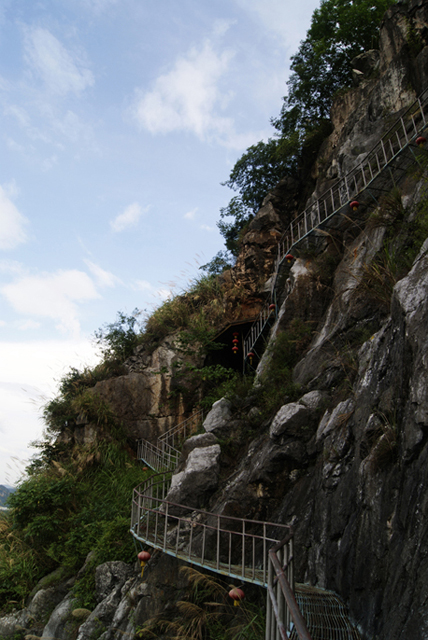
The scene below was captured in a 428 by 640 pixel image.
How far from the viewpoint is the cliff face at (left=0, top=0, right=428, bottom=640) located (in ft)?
12.3

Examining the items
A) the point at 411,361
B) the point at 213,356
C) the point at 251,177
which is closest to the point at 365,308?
the point at 411,361

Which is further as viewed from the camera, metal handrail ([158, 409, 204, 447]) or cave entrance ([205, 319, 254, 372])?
cave entrance ([205, 319, 254, 372])

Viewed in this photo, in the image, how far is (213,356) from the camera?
13953 millimetres

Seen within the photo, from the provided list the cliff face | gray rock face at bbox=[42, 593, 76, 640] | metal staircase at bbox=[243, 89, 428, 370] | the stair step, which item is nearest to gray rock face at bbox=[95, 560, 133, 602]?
the cliff face

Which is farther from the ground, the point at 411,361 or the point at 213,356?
the point at 213,356

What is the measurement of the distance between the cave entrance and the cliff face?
1.87 meters

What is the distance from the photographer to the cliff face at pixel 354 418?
3.74m

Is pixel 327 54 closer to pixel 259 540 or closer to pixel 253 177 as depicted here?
pixel 253 177

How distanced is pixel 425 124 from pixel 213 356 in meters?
9.01

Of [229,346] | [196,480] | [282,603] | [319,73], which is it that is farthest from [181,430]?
[319,73]

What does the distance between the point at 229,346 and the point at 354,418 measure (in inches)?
365

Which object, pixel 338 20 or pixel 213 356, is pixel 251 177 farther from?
pixel 213 356

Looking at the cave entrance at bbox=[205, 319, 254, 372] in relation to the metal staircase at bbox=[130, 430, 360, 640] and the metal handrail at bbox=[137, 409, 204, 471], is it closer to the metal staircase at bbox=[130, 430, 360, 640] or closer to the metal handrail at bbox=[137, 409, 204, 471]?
the metal handrail at bbox=[137, 409, 204, 471]

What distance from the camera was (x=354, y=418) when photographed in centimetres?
529
